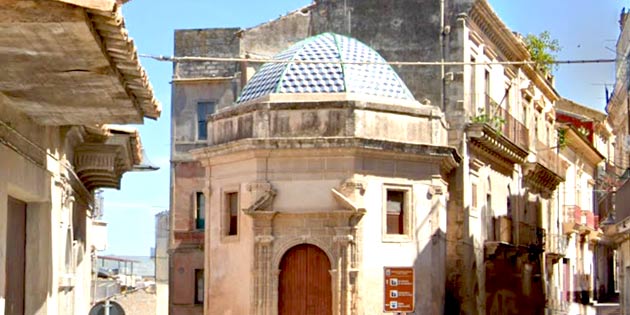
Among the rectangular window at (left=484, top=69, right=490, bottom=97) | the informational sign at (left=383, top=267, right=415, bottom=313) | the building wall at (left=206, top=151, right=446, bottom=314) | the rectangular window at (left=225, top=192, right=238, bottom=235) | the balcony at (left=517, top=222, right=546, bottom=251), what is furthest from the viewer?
the balcony at (left=517, top=222, right=546, bottom=251)

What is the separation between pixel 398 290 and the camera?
77.5 feet

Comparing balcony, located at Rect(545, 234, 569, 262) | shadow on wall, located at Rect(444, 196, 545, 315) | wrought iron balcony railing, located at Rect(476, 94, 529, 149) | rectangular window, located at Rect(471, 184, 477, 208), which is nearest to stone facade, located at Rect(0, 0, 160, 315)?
shadow on wall, located at Rect(444, 196, 545, 315)

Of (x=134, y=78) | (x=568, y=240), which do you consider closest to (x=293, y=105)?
(x=134, y=78)

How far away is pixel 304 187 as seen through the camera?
24938mm

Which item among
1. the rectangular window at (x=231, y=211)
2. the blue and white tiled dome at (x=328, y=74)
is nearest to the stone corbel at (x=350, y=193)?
the blue and white tiled dome at (x=328, y=74)

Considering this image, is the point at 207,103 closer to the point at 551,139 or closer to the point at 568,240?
the point at 551,139

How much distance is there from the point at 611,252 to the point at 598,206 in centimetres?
673

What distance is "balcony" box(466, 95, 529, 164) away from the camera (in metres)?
30.4

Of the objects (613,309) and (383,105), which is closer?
(383,105)

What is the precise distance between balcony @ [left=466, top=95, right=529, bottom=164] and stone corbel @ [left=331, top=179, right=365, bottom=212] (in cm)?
624

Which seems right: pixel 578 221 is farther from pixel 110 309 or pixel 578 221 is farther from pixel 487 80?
pixel 110 309

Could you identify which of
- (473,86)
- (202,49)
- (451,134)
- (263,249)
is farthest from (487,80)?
(263,249)

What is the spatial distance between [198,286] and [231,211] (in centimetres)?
1224

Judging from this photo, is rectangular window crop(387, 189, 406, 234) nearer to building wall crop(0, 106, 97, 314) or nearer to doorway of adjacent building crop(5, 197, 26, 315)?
building wall crop(0, 106, 97, 314)
